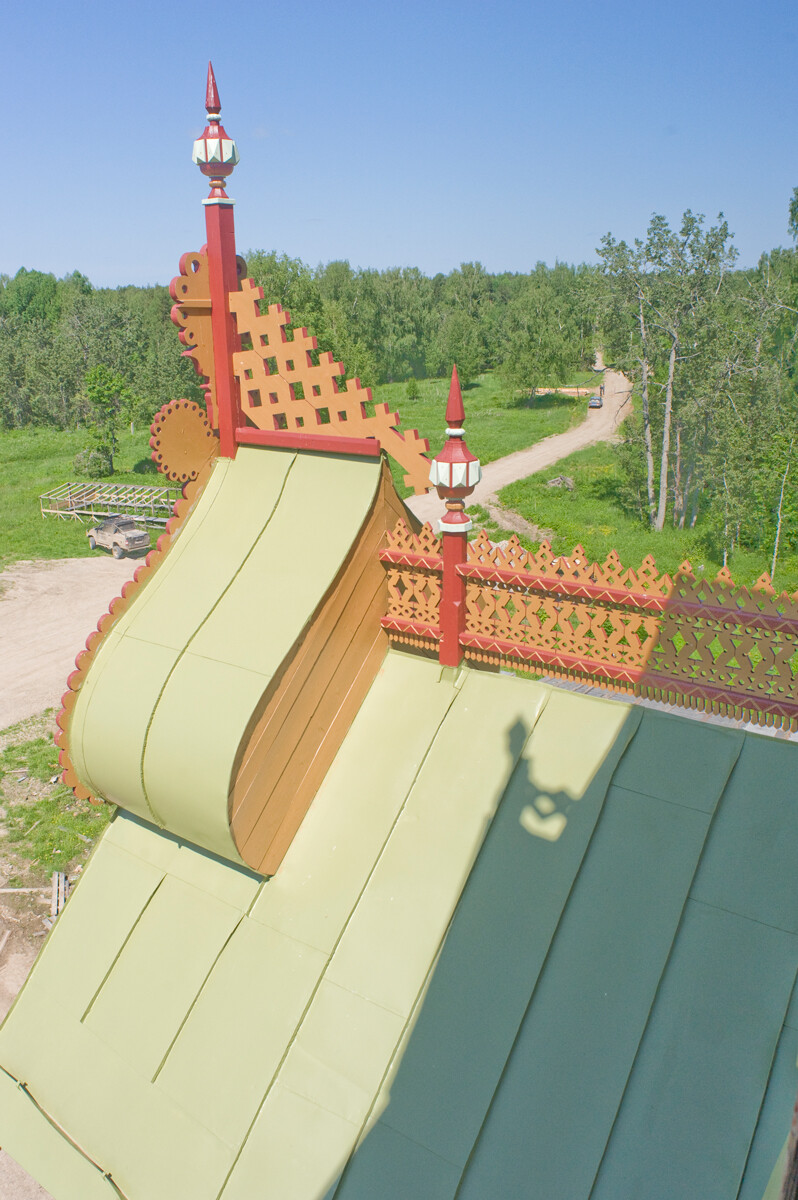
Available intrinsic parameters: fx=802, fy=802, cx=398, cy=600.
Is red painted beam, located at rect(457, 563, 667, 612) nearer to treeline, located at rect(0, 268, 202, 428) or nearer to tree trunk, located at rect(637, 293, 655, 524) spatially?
tree trunk, located at rect(637, 293, 655, 524)

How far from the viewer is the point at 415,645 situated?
494 centimetres

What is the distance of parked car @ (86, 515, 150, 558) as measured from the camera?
77.9 ft

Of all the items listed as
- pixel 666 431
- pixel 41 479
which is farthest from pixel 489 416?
pixel 666 431

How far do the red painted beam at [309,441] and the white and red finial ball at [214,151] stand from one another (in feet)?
4.73

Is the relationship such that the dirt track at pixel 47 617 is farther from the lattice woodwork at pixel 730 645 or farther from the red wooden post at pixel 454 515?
the lattice woodwork at pixel 730 645

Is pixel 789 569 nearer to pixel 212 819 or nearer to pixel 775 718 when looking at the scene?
pixel 775 718

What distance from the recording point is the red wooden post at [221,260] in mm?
4723

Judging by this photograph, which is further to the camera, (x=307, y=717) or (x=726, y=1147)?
(x=307, y=717)

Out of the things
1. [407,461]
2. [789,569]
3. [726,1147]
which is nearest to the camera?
[726,1147]

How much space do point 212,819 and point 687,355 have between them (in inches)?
907

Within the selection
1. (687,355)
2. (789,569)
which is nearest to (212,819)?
(789,569)

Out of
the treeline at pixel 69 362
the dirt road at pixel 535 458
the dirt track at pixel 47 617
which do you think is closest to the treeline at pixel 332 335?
the treeline at pixel 69 362

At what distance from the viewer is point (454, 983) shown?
3684mm

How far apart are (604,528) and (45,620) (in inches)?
658
